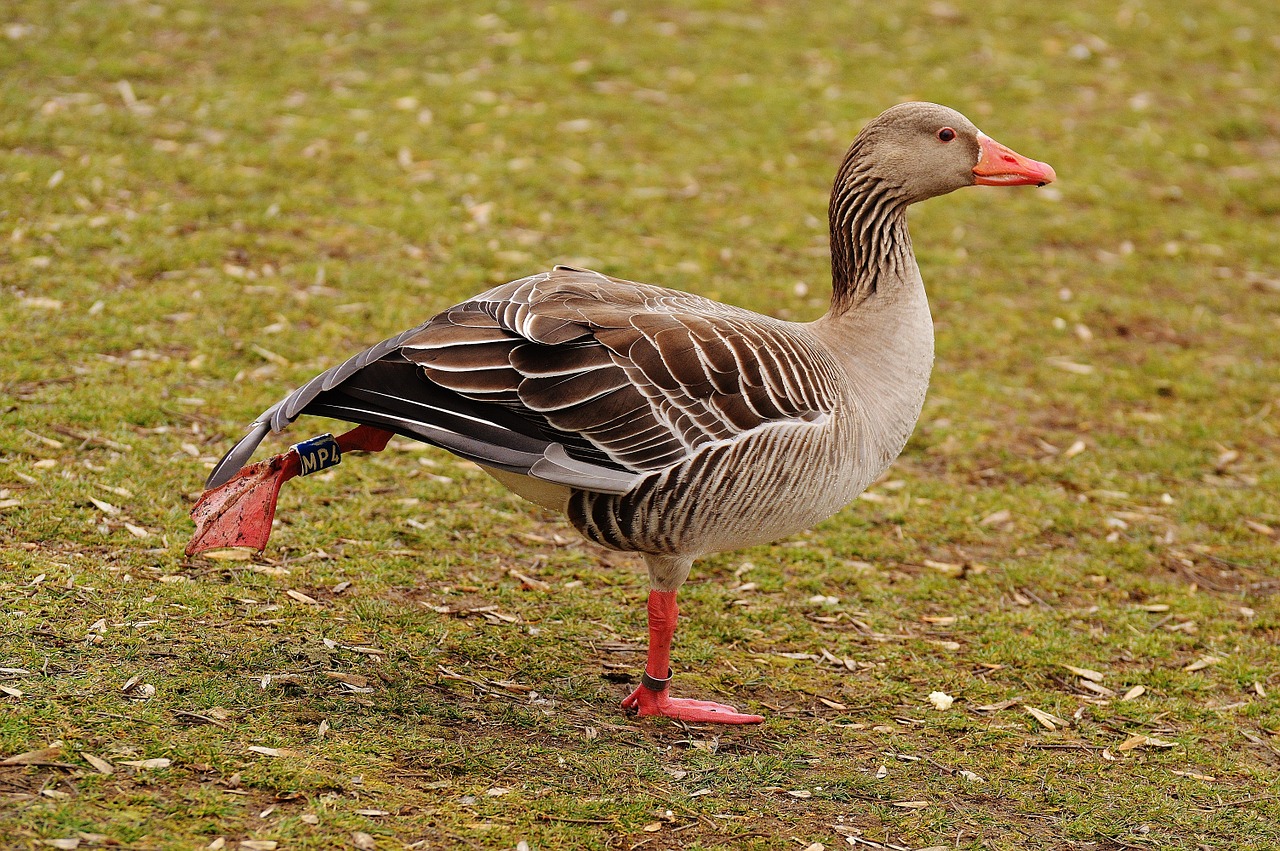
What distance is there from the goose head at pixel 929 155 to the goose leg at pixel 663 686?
1816mm

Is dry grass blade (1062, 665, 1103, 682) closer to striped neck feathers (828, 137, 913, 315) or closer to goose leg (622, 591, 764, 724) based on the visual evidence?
goose leg (622, 591, 764, 724)

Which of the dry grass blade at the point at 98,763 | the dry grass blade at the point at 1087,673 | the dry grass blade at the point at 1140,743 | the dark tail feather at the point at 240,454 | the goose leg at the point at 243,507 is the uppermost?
the dark tail feather at the point at 240,454

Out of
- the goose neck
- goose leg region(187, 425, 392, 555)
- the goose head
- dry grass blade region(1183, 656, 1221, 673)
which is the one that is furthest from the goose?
dry grass blade region(1183, 656, 1221, 673)

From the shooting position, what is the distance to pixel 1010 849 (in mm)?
4094

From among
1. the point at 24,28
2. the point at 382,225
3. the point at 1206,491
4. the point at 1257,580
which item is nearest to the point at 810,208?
the point at 382,225

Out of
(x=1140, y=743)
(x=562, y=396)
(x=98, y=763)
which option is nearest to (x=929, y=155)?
(x=562, y=396)

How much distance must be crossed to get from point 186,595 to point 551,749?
5.32ft

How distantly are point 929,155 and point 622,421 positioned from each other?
1635 millimetres

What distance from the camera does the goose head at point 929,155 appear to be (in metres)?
4.80

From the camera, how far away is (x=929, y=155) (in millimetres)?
4812

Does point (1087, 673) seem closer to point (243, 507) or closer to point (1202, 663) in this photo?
point (1202, 663)

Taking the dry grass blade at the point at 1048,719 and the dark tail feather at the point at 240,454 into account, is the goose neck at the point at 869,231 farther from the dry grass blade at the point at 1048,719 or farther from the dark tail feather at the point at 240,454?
the dark tail feather at the point at 240,454

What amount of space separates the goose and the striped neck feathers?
0.41 meters

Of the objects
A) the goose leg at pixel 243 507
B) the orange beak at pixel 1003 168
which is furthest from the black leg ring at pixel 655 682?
the orange beak at pixel 1003 168
